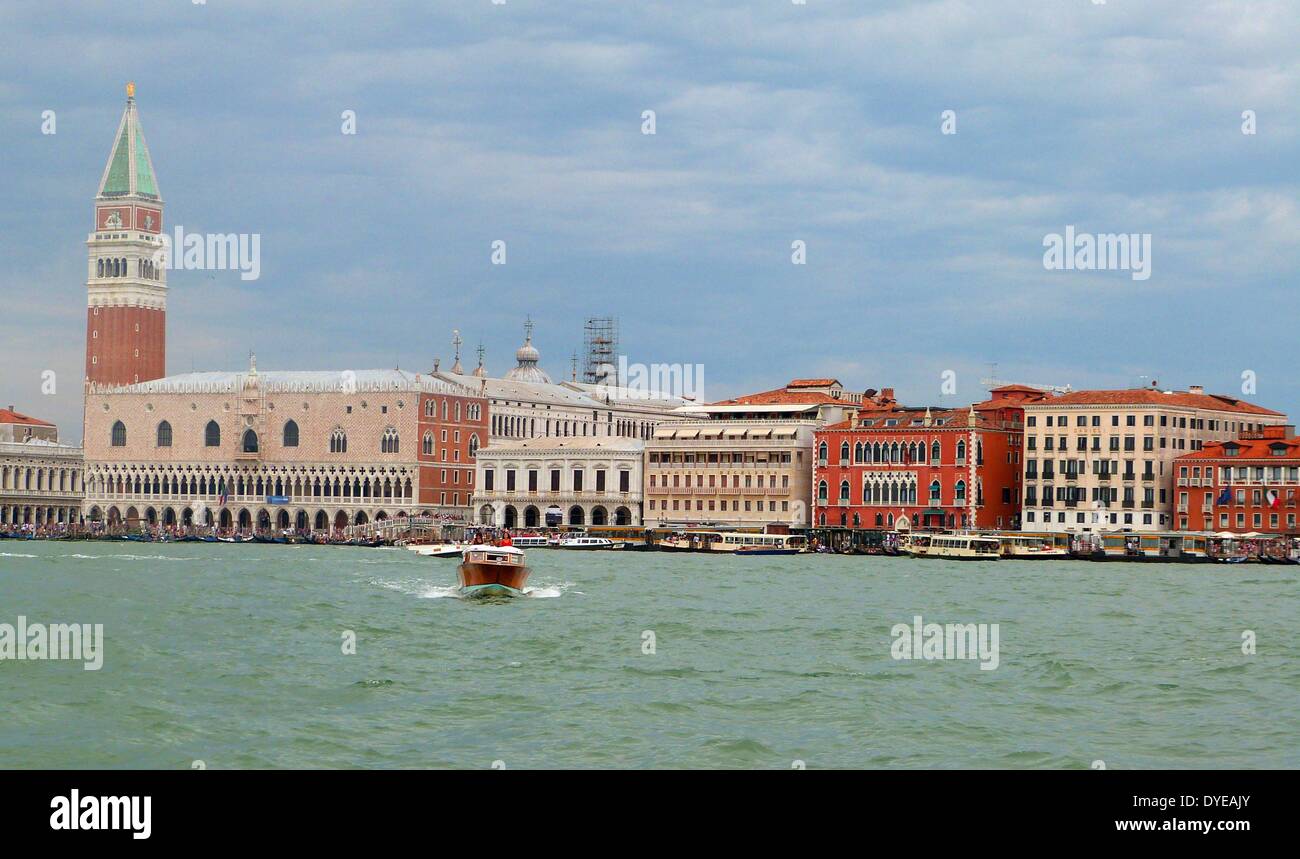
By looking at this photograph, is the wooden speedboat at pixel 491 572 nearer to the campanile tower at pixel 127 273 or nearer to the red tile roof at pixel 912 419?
the red tile roof at pixel 912 419

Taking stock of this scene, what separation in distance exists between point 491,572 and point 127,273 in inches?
3128

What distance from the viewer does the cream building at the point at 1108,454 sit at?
80125 millimetres

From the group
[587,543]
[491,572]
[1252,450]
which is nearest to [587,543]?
[587,543]

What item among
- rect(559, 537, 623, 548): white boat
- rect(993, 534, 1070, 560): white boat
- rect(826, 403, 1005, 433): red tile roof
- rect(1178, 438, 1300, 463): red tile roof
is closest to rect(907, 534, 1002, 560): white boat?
rect(993, 534, 1070, 560): white boat

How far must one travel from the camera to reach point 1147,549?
7575 centimetres

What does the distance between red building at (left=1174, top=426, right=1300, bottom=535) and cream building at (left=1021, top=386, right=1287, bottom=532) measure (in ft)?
3.83

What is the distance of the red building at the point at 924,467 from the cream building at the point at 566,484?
38.1 feet

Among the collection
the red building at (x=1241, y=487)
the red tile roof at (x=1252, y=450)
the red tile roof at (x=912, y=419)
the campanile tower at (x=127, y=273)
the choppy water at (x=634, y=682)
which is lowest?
the choppy water at (x=634, y=682)

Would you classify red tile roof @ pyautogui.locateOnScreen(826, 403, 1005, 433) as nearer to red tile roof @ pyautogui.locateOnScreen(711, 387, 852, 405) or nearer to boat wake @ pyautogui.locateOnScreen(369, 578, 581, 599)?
red tile roof @ pyautogui.locateOnScreen(711, 387, 852, 405)

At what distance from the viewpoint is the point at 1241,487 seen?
76.9m

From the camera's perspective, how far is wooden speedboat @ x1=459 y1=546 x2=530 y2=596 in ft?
140

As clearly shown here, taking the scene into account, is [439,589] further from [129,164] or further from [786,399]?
[129,164]

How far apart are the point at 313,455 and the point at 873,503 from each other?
1245 inches

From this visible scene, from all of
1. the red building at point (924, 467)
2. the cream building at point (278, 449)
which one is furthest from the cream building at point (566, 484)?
the red building at point (924, 467)
